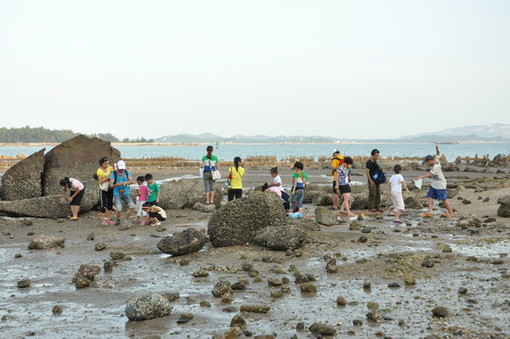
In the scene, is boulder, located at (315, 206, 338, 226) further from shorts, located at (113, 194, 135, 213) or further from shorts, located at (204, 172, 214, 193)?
shorts, located at (113, 194, 135, 213)

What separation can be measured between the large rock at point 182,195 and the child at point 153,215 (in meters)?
3.54

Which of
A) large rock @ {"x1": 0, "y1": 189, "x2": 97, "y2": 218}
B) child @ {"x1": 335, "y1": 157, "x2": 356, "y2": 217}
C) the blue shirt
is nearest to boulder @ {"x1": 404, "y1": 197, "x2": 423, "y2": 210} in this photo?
child @ {"x1": 335, "y1": 157, "x2": 356, "y2": 217}

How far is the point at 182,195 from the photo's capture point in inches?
803

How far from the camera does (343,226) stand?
50.3ft

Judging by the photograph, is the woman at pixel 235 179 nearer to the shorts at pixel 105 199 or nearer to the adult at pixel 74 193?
the shorts at pixel 105 199

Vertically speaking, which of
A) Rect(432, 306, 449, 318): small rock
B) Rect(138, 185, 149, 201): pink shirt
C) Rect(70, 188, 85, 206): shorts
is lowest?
Rect(432, 306, 449, 318): small rock

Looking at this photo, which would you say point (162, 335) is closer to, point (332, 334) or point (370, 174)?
point (332, 334)

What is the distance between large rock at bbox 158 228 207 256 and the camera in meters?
11.6

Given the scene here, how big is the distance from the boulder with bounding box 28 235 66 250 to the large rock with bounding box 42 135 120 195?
645cm

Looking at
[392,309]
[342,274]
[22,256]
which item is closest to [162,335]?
[392,309]

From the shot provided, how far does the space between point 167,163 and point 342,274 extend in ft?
149

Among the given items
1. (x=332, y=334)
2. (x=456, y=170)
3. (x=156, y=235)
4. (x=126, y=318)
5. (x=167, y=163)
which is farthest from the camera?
(x=167, y=163)

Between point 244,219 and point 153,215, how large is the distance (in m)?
4.51

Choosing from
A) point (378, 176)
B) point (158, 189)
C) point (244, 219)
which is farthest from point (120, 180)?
point (378, 176)
